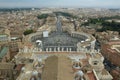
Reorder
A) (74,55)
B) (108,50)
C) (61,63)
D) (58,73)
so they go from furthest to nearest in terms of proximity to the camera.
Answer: (108,50) < (74,55) < (61,63) < (58,73)

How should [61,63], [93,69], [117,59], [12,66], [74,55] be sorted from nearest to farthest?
[61,63]
[93,69]
[74,55]
[12,66]
[117,59]

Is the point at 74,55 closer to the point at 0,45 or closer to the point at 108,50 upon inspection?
the point at 108,50

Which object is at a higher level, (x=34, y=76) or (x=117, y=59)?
(x=34, y=76)

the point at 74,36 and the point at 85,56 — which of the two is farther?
Answer: the point at 74,36

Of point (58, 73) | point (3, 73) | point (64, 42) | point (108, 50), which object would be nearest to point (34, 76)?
point (58, 73)

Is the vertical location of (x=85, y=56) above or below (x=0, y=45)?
above

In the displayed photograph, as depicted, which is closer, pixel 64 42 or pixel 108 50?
pixel 64 42

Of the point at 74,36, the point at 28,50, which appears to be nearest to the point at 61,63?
the point at 28,50

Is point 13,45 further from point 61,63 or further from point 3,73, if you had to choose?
point 61,63

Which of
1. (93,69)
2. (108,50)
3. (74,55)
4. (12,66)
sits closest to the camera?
(93,69)
